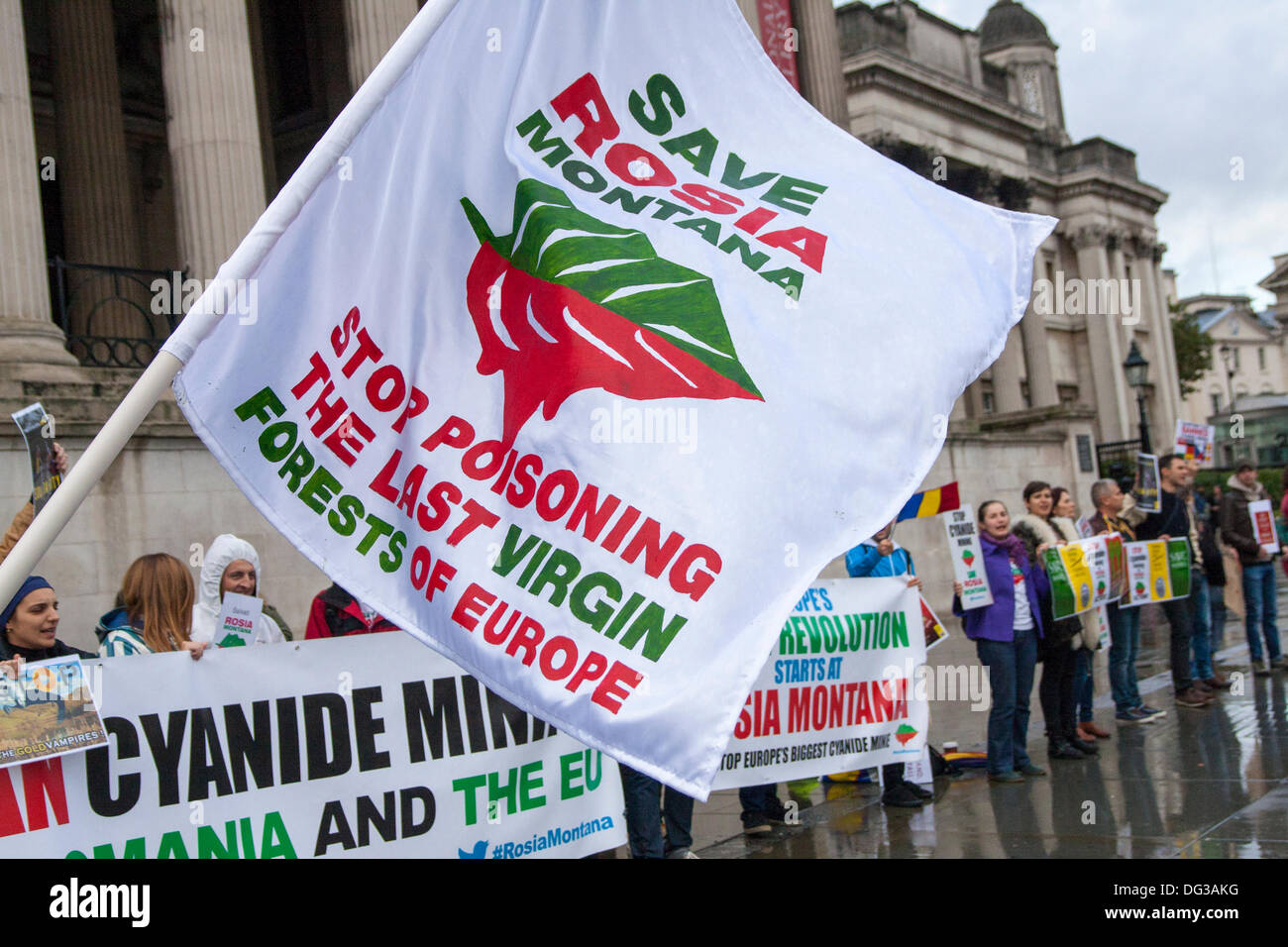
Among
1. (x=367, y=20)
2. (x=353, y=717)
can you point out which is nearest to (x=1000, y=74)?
(x=367, y=20)

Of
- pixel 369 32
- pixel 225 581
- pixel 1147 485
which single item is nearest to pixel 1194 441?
pixel 1147 485

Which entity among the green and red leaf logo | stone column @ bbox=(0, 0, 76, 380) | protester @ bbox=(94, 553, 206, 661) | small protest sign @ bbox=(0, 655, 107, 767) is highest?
stone column @ bbox=(0, 0, 76, 380)

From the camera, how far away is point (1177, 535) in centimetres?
1177

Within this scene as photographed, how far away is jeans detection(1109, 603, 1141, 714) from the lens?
1059 cm

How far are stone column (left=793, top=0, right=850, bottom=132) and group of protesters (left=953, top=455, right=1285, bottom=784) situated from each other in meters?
12.0

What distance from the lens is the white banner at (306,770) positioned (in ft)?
15.1

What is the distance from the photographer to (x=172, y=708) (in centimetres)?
483

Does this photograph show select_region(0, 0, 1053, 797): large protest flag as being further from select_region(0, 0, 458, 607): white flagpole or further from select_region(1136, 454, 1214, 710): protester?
select_region(1136, 454, 1214, 710): protester

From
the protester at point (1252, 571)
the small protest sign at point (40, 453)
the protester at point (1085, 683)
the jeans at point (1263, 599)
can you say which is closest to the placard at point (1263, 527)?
the protester at point (1252, 571)

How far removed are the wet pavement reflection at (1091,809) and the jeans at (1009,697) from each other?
0.22 metres

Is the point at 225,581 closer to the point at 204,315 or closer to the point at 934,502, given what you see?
the point at 204,315

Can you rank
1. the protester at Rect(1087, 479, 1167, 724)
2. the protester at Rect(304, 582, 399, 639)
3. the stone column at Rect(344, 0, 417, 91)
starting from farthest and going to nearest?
the stone column at Rect(344, 0, 417, 91) → the protester at Rect(1087, 479, 1167, 724) → the protester at Rect(304, 582, 399, 639)

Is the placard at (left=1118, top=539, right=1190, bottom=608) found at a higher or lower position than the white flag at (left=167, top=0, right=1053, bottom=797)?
lower

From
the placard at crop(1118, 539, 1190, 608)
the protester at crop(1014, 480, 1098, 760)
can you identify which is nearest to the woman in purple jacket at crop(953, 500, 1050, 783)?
the protester at crop(1014, 480, 1098, 760)
